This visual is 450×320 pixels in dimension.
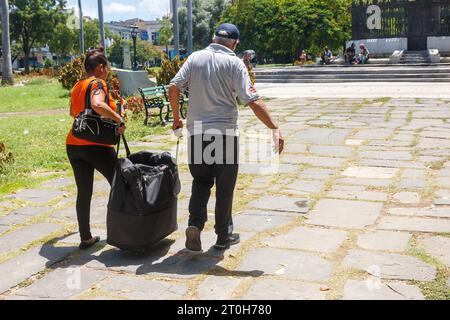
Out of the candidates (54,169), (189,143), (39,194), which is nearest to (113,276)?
(189,143)

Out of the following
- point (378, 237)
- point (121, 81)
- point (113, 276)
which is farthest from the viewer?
point (121, 81)

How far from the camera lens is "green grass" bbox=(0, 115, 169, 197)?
686 cm

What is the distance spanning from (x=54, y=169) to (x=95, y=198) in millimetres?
1789

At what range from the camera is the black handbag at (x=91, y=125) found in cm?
407

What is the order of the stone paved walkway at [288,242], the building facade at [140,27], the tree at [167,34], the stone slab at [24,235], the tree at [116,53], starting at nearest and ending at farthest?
the stone paved walkway at [288,242], the stone slab at [24,235], the tree at [167,34], the tree at [116,53], the building facade at [140,27]

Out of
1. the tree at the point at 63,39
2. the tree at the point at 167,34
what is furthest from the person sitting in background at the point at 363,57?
the tree at the point at 167,34

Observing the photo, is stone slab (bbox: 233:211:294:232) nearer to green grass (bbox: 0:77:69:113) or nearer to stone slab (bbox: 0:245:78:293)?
stone slab (bbox: 0:245:78:293)

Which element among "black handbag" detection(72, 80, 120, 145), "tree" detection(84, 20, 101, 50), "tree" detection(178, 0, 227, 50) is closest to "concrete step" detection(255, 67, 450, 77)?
"black handbag" detection(72, 80, 120, 145)

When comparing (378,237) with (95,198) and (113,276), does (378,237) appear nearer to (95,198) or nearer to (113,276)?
(113,276)

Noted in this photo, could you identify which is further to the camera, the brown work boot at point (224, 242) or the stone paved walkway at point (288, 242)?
the brown work boot at point (224, 242)

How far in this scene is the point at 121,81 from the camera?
18.6m

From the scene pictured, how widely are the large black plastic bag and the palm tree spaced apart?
23935mm

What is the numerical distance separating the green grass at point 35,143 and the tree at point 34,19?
38.0 metres

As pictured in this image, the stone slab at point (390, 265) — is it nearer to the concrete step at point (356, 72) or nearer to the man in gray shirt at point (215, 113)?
the man in gray shirt at point (215, 113)
